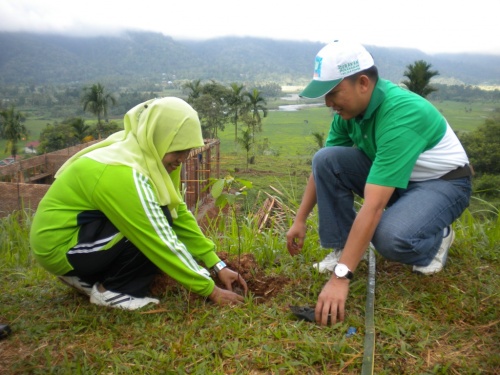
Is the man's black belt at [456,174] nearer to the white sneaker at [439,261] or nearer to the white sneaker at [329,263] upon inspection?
the white sneaker at [439,261]

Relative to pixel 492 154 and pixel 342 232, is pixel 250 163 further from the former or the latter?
pixel 342 232

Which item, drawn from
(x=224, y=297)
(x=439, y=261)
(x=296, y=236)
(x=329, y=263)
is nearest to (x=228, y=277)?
(x=224, y=297)

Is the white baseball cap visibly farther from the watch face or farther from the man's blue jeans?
the watch face

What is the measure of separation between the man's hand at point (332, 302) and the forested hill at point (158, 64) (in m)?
130

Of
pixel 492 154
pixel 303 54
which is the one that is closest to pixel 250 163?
pixel 492 154

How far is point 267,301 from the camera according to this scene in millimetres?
2133

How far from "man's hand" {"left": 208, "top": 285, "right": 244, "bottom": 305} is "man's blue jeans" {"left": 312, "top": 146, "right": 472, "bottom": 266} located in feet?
1.87

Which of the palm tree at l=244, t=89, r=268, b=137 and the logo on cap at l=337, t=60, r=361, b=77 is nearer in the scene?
the logo on cap at l=337, t=60, r=361, b=77

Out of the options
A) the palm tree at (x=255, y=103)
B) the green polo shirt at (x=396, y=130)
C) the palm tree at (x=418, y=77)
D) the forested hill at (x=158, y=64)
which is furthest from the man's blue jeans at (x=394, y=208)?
the forested hill at (x=158, y=64)

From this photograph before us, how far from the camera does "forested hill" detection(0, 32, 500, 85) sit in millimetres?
130875

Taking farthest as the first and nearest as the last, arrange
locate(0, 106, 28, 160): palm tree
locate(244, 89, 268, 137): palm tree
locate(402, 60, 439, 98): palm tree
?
1. locate(244, 89, 268, 137): palm tree
2. locate(0, 106, 28, 160): palm tree
3. locate(402, 60, 439, 98): palm tree

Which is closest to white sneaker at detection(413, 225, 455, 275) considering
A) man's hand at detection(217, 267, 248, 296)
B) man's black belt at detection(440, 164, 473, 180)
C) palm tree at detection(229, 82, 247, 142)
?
man's black belt at detection(440, 164, 473, 180)

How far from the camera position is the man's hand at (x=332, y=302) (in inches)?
72.1

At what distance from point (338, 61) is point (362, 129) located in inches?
17.5
